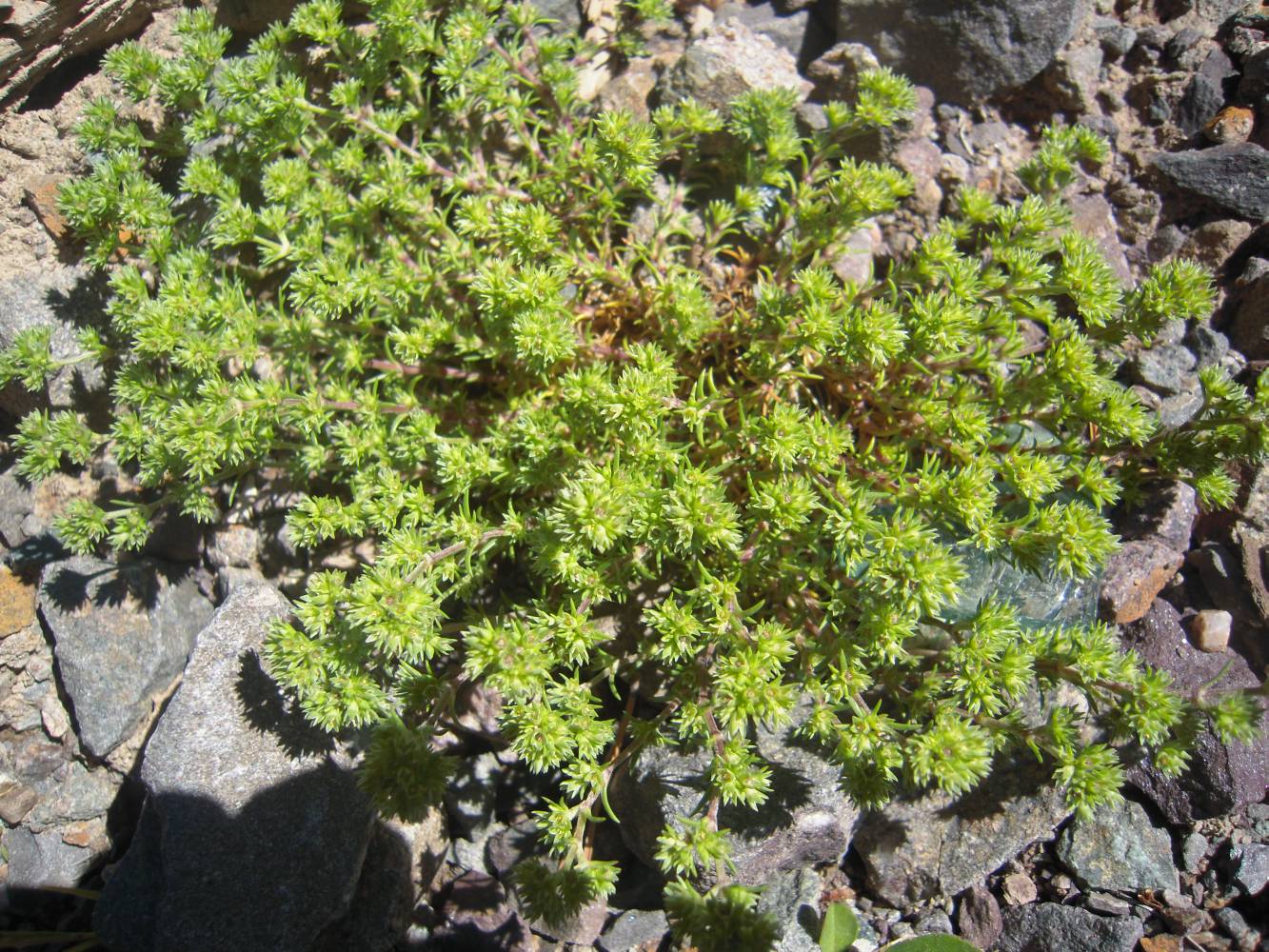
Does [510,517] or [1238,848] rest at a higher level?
[510,517]

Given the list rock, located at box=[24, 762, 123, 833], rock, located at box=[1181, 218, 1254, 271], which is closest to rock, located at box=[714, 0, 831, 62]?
rock, located at box=[1181, 218, 1254, 271]

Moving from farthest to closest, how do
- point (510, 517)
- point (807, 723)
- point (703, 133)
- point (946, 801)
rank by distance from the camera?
point (703, 133), point (946, 801), point (510, 517), point (807, 723)

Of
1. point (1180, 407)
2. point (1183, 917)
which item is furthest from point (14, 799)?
point (1180, 407)

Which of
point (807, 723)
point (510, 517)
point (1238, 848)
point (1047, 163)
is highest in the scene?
point (1047, 163)

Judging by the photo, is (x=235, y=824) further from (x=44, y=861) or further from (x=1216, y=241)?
(x=1216, y=241)

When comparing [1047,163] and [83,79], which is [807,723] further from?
[83,79]

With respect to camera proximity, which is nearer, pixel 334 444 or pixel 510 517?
pixel 510 517

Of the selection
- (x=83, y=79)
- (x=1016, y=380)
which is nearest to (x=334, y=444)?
(x=83, y=79)
